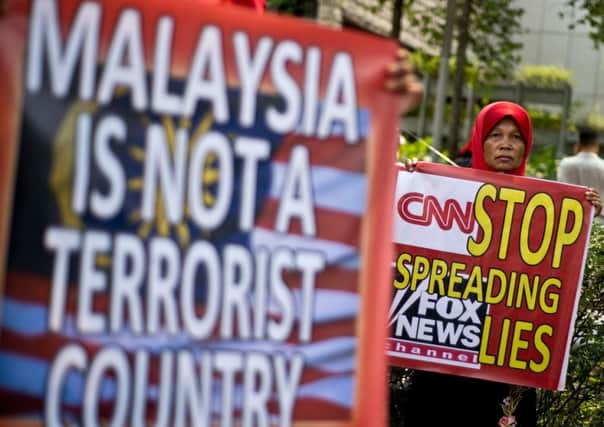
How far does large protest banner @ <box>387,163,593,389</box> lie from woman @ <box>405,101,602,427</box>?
10cm

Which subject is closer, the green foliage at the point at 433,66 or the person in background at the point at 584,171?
the person in background at the point at 584,171

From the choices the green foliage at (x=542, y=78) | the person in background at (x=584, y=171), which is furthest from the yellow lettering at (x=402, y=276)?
the green foliage at (x=542, y=78)

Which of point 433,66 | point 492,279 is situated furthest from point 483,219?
point 433,66

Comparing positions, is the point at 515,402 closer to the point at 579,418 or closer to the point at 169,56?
the point at 579,418

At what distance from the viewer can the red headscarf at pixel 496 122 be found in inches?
198

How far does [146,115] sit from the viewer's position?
2828 millimetres

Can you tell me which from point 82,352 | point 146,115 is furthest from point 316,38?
point 82,352

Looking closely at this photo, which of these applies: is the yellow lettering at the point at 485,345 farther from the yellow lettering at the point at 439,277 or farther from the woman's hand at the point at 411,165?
the woman's hand at the point at 411,165

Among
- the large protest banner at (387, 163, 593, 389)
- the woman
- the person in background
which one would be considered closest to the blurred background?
the woman

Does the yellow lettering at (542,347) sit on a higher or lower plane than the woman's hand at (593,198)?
lower

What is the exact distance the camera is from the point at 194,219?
2.87 metres

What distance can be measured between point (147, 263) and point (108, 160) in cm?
25

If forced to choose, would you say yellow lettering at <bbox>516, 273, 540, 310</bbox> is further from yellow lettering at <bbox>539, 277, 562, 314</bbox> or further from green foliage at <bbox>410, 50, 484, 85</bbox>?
green foliage at <bbox>410, 50, 484, 85</bbox>

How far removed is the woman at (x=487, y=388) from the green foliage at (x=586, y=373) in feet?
1.19
